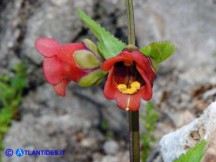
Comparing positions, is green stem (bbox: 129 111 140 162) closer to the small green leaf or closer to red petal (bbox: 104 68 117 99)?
red petal (bbox: 104 68 117 99)

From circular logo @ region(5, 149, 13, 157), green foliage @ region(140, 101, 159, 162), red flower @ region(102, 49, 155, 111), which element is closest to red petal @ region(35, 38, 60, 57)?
red flower @ region(102, 49, 155, 111)

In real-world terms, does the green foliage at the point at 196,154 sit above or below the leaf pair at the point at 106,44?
below

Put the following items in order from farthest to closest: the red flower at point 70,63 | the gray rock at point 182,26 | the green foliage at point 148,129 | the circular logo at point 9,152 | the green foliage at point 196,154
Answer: the gray rock at point 182,26, the circular logo at point 9,152, the green foliage at point 148,129, the red flower at point 70,63, the green foliage at point 196,154

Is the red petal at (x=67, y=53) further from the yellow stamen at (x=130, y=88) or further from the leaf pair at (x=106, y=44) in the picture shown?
the yellow stamen at (x=130, y=88)

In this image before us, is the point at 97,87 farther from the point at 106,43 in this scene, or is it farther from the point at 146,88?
the point at 146,88

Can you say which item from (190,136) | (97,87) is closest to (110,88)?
(190,136)

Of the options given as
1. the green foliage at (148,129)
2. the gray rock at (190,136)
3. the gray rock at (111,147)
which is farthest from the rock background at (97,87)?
the gray rock at (190,136)

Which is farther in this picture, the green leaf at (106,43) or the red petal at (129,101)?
the green leaf at (106,43)

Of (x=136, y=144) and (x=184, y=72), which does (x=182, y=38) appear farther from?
(x=136, y=144)
